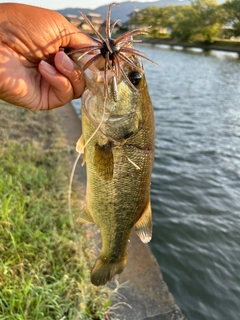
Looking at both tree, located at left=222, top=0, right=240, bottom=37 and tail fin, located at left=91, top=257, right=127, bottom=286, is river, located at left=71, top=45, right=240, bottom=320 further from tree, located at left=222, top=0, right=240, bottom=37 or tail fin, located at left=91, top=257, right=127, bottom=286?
tree, located at left=222, top=0, right=240, bottom=37

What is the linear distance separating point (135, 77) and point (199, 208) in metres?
5.36

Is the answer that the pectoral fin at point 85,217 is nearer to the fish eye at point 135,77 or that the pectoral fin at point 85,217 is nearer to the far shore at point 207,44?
the fish eye at point 135,77

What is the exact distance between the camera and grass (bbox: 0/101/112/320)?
301cm

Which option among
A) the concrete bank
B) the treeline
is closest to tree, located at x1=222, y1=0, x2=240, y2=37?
the treeline

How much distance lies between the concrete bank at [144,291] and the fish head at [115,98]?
231 centimetres

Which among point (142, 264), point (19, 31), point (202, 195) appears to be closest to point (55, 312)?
point (142, 264)

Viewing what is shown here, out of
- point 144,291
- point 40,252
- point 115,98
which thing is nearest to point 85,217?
point 115,98

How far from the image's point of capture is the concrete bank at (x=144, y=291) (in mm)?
3434

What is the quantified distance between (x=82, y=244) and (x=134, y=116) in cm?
251

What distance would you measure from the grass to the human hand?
177cm

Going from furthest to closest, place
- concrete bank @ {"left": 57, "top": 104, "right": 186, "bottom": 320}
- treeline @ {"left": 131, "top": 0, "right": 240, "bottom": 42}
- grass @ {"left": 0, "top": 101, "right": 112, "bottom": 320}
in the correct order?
treeline @ {"left": 131, "top": 0, "right": 240, "bottom": 42} → concrete bank @ {"left": 57, "top": 104, "right": 186, "bottom": 320} → grass @ {"left": 0, "top": 101, "right": 112, "bottom": 320}

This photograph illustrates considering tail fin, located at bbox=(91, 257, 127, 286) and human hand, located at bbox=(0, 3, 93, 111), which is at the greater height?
human hand, located at bbox=(0, 3, 93, 111)

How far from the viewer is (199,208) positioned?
670cm

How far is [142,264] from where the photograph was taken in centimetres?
404
